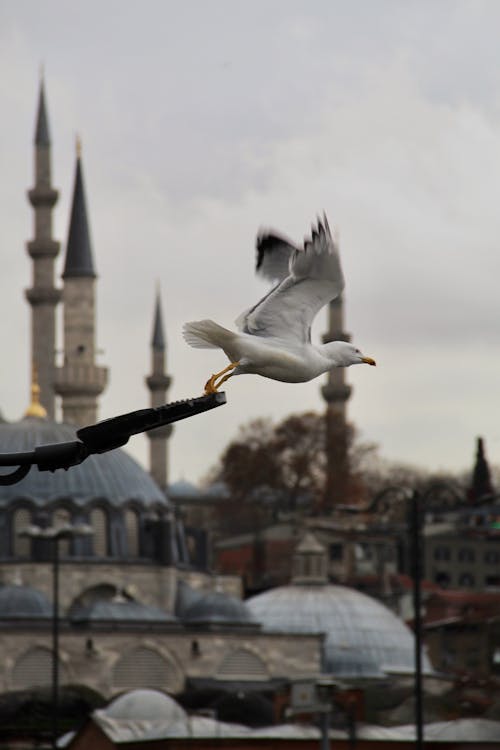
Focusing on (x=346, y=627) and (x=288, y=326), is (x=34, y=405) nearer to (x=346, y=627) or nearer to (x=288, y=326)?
(x=346, y=627)

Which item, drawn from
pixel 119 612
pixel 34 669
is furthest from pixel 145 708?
pixel 119 612

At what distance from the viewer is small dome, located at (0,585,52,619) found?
8269cm

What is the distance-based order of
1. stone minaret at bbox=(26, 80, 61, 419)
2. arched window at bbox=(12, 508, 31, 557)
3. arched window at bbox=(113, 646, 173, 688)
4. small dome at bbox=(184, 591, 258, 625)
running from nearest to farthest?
1. arched window at bbox=(113, 646, 173, 688)
2. small dome at bbox=(184, 591, 258, 625)
3. arched window at bbox=(12, 508, 31, 557)
4. stone minaret at bbox=(26, 80, 61, 419)

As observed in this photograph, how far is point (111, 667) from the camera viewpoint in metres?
81.6

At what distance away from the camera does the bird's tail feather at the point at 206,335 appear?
13.0 meters

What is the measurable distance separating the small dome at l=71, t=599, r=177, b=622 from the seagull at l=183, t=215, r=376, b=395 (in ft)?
228

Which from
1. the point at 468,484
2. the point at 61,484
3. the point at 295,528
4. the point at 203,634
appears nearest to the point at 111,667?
the point at 203,634

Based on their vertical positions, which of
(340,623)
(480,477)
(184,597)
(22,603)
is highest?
(480,477)

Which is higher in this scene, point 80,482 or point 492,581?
point 80,482

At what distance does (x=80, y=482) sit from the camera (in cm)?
9006

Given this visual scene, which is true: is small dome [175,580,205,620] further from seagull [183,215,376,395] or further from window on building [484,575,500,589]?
seagull [183,215,376,395]

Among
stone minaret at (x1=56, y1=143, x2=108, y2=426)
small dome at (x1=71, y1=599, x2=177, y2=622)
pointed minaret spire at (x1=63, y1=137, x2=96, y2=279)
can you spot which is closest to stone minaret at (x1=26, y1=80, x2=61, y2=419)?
stone minaret at (x1=56, y1=143, x2=108, y2=426)

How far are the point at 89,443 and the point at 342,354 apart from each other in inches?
81.8

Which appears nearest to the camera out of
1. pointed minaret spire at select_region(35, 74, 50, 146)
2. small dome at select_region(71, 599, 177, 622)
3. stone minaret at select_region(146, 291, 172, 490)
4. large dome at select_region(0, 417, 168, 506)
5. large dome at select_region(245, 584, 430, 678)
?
small dome at select_region(71, 599, 177, 622)
